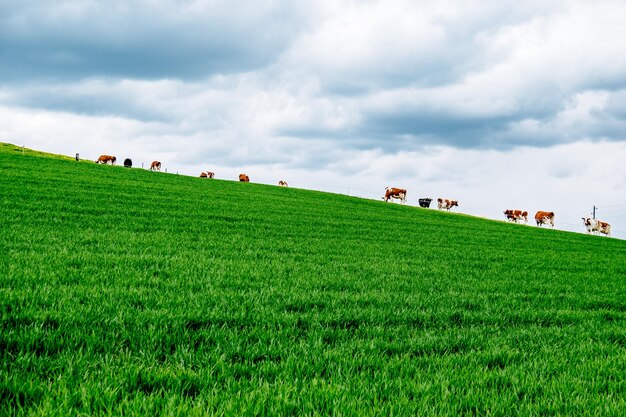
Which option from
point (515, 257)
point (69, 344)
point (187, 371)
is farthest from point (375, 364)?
point (515, 257)

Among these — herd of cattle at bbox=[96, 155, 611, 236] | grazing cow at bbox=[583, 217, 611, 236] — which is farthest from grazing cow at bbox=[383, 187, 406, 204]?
grazing cow at bbox=[583, 217, 611, 236]

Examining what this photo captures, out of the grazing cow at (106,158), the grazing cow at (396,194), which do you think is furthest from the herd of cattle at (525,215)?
the grazing cow at (106,158)

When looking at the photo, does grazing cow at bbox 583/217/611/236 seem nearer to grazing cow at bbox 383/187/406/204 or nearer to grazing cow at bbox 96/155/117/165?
grazing cow at bbox 383/187/406/204

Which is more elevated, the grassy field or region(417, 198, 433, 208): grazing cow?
region(417, 198, 433, 208): grazing cow

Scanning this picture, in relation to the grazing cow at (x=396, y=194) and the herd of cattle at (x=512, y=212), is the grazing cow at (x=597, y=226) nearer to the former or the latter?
the herd of cattle at (x=512, y=212)

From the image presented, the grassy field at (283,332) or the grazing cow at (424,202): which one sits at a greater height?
the grazing cow at (424,202)

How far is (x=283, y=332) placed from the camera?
6070 mm

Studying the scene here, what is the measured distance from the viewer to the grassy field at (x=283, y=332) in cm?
407

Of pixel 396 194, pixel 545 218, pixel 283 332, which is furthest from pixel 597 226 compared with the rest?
pixel 283 332

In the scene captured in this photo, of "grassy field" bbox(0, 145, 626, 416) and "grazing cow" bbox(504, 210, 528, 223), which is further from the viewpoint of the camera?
"grazing cow" bbox(504, 210, 528, 223)

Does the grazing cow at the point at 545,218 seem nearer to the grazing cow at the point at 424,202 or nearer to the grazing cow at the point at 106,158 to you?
the grazing cow at the point at 424,202

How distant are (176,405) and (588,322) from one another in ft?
25.6

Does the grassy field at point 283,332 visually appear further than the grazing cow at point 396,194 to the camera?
No

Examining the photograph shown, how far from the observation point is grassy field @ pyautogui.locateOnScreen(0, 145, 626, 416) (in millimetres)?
4066
